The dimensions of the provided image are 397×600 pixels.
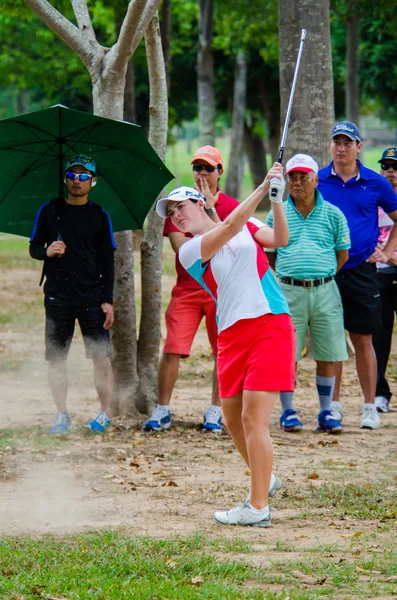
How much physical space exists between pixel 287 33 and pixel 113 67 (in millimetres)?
3476

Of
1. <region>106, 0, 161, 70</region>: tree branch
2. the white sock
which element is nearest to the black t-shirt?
<region>106, 0, 161, 70</region>: tree branch

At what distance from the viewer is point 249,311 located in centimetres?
532

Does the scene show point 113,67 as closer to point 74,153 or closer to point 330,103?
point 74,153

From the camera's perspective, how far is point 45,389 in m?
9.84

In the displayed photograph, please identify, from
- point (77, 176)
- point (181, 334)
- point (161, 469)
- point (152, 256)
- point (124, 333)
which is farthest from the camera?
point (152, 256)

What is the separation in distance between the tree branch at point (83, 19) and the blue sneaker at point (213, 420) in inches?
124

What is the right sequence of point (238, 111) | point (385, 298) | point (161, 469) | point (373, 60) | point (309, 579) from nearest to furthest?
point (309, 579), point (161, 469), point (385, 298), point (373, 60), point (238, 111)

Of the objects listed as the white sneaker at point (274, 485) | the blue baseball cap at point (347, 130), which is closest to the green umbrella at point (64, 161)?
the blue baseball cap at point (347, 130)

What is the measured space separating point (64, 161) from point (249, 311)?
285 centimetres

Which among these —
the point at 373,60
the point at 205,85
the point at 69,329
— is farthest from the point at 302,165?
the point at 373,60

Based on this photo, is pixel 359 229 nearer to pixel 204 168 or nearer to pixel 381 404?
pixel 204 168

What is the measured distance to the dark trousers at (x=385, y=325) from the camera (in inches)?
349

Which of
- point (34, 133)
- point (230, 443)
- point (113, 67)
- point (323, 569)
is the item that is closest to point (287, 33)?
point (113, 67)

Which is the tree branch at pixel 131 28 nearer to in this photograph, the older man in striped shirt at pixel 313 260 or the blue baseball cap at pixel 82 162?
the blue baseball cap at pixel 82 162
